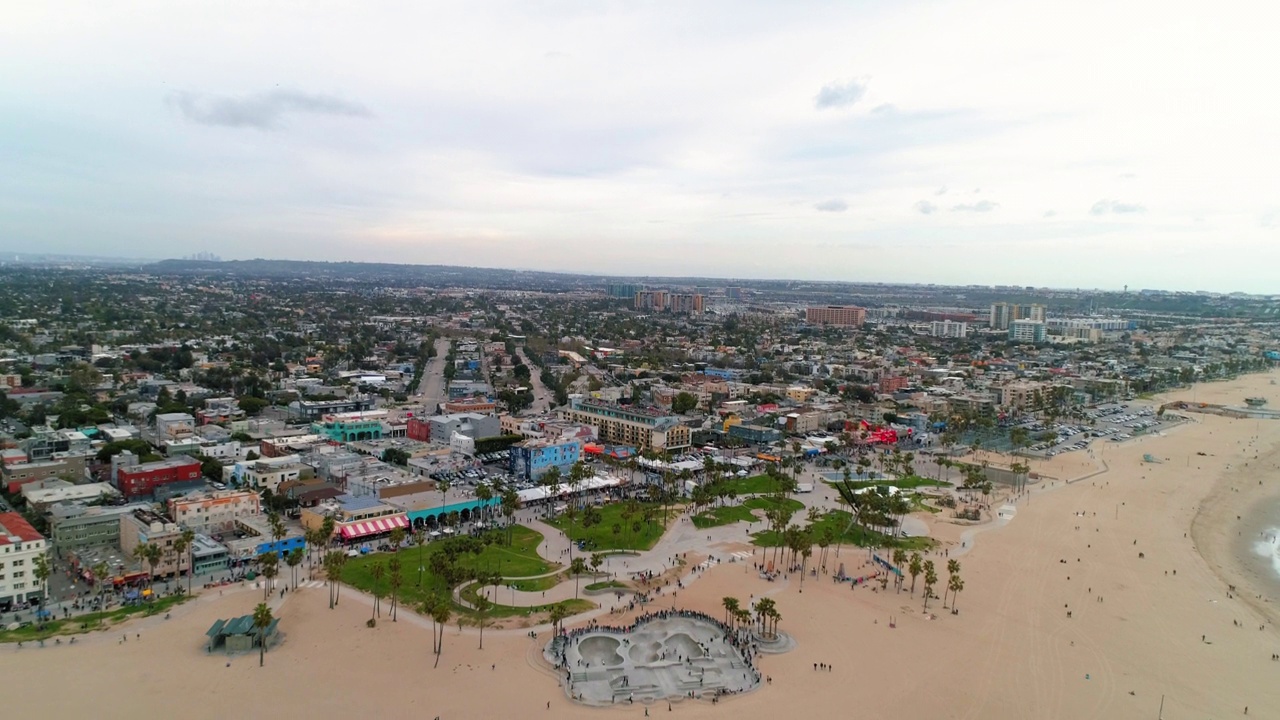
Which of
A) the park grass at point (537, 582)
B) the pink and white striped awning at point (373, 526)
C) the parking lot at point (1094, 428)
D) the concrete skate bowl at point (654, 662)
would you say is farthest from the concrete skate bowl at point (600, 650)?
the parking lot at point (1094, 428)

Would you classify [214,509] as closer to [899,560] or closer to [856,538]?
[856,538]

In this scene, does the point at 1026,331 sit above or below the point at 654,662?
above

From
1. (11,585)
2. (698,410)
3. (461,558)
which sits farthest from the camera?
(698,410)

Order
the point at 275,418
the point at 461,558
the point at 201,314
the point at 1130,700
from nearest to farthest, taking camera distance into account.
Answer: the point at 1130,700
the point at 461,558
the point at 275,418
the point at 201,314

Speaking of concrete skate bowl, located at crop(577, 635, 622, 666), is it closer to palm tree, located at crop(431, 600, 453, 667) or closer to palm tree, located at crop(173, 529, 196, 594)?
palm tree, located at crop(431, 600, 453, 667)

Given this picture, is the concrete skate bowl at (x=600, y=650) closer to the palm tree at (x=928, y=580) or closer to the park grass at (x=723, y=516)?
the palm tree at (x=928, y=580)

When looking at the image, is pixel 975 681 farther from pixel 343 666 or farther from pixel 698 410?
pixel 698 410

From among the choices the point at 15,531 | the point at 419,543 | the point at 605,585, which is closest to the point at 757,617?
the point at 605,585

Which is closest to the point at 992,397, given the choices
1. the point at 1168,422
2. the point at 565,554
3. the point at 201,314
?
the point at 1168,422
